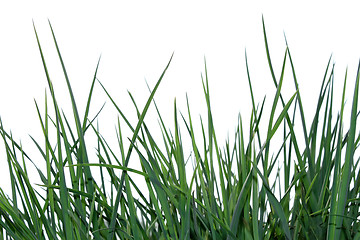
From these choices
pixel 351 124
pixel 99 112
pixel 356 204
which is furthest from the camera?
pixel 99 112

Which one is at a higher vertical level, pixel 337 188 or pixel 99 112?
pixel 99 112

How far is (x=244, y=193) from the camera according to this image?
50 cm

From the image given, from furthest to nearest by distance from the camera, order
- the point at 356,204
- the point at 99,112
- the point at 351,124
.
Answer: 1. the point at 99,112
2. the point at 356,204
3. the point at 351,124

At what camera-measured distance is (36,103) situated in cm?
64

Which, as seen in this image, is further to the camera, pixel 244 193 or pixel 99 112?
pixel 99 112

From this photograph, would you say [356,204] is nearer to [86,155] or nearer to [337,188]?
[337,188]

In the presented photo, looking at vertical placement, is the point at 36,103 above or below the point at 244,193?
above

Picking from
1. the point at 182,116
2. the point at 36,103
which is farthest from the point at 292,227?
the point at 36,103

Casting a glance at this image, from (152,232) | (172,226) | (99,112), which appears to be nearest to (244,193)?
(172,226)

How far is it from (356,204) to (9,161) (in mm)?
451

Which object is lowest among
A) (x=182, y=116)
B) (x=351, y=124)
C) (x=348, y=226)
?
(x=348, y=226)

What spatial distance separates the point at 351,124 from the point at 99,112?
40 centimetres

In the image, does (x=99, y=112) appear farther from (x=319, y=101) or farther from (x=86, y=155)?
(x=319, y=101)

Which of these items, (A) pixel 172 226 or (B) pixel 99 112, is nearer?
(A) pixel 172 226
